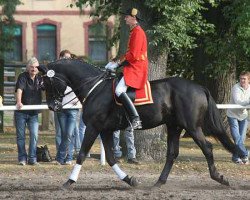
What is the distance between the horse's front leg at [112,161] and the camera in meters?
12.0

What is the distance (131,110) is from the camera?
11.9 metres

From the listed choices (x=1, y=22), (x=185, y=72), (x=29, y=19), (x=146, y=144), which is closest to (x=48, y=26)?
(x=29, y=19)

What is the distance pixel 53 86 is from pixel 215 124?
103 inches

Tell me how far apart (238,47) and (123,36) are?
15.1 feet

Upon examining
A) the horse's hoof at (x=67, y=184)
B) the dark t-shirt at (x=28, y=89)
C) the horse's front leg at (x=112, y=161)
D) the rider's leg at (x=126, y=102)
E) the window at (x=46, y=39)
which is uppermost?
the rider's leg at (x=126, y=102)

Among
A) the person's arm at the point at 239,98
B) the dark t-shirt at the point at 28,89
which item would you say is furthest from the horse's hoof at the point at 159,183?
the person's arm at the point at 239,98

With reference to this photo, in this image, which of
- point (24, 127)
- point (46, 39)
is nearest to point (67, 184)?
point (24, 127)

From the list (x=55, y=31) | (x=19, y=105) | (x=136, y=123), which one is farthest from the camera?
(x=55, y=31)

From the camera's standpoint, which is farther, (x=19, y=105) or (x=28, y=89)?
(x=28, y=89)

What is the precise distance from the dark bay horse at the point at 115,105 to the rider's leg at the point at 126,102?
18cm

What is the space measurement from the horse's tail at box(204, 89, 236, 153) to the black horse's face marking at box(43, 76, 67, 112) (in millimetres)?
2258

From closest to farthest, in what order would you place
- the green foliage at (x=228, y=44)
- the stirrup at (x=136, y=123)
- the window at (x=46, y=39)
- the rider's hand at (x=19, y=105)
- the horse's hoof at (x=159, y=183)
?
1. the stirrup at (x=136, y=123)
2. the horse's hoof at (x=159, y=183)
3. the rider's hand at (x=19, y=105)
4. the green foliage at (x=228, y=44)
5. the window at (x=46, y=39)

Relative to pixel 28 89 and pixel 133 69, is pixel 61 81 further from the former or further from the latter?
pixel 28 89

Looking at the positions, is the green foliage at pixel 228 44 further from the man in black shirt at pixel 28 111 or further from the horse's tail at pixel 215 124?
the horse's tail at pixel 215 124
